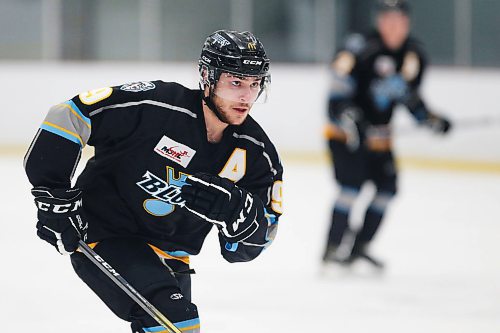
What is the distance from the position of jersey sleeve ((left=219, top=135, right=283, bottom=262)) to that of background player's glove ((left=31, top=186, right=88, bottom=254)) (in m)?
0.40

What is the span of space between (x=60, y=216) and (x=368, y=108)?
9.29 feet

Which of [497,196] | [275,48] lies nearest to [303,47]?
[275,48]

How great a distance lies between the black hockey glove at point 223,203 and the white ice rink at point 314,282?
49.6 inches

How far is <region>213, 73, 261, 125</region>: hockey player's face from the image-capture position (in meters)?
2.38

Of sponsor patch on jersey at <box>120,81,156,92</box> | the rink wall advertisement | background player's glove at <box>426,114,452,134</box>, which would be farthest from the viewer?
the rink wall advertisement

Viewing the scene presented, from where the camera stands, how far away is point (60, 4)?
9.16 m

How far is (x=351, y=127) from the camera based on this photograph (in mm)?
4758

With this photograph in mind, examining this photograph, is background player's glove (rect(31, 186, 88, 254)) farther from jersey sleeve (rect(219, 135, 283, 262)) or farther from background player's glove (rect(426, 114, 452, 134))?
background player's glove (rect(426, 114, 452, 134))

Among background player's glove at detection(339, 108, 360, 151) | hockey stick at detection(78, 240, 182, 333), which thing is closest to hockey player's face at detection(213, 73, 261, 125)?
hockey stick at detection(78, 240, 182, 333)

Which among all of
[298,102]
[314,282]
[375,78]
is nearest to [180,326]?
[314,282]

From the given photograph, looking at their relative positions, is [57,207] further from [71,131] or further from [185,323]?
[185,323]

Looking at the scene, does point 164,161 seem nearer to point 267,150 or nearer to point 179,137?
point 179,137

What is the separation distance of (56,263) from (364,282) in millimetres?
1442

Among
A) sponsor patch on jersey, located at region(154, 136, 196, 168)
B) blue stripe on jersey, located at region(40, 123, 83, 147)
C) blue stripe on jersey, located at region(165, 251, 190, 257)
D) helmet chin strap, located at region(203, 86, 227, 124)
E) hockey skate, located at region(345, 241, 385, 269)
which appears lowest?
hockey skate, located at region(345, 241, 385, 269)
